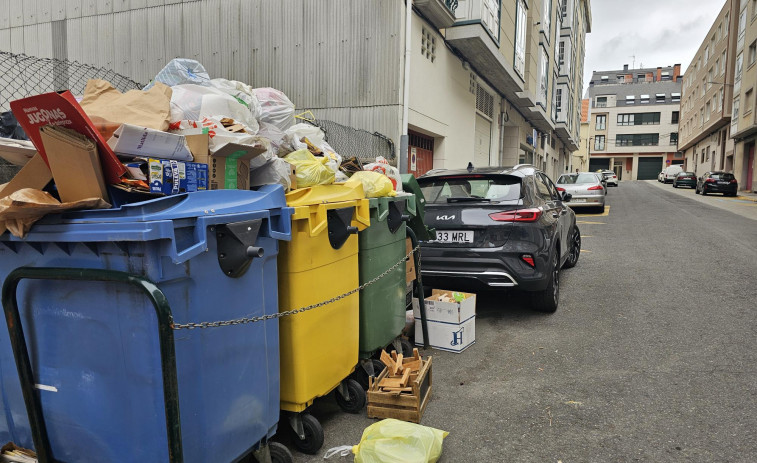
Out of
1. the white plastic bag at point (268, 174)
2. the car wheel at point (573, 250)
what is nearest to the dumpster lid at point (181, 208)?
the white plastic bag at point (268, 174)

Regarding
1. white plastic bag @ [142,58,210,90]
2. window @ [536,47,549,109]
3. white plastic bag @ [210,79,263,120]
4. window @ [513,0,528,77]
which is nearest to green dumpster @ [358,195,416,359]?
white plastic bag @ [210,79,263,120]

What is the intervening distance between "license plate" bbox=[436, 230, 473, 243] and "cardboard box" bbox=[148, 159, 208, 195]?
303 centimetres

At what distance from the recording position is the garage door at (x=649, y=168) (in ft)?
235

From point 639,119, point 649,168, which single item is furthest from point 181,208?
point 639,119

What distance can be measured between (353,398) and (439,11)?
888 centimetres

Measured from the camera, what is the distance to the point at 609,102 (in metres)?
74.6

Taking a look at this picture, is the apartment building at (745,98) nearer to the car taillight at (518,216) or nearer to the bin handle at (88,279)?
the car taillight at (518,216)

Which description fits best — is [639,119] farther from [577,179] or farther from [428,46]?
[428,46]

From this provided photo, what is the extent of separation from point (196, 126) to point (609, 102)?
82.5 meters

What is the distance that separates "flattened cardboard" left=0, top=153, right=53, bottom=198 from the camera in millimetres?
2092

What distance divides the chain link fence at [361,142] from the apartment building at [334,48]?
161 millimetres

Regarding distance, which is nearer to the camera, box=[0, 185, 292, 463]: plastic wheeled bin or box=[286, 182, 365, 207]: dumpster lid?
box=[0, 185, 292, 463]: plastic wheeled bin

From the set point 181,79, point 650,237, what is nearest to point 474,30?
point 650,237

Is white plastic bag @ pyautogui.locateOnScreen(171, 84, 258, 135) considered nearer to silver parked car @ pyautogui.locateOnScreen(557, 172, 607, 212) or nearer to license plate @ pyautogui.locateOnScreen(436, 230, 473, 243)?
license plate @ pyautogui.locateOnScreen(436, 230, 473, 243)
